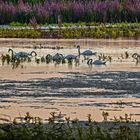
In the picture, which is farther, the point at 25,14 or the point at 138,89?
the point at 25,14

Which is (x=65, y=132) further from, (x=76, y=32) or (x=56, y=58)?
(x=76, y=32)

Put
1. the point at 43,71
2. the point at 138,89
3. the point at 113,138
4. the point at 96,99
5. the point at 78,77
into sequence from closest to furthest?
the point at 113,138, the point at 96,99, the point at 138,89, the point at 78,77, the point at 43,71

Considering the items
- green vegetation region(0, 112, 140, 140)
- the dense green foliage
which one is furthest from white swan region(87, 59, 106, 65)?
the dense green foliage

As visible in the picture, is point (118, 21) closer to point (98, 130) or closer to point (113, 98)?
point (113, 98)

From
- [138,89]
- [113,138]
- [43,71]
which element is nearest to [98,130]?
[113,138]

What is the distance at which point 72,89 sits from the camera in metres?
11.7

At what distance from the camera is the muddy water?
975 cm

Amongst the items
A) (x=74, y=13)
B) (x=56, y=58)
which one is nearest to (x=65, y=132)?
(x=56, y=58)

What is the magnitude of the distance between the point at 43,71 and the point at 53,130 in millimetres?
6557

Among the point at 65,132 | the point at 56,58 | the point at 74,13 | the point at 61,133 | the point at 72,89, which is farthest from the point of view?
the point at 74,13

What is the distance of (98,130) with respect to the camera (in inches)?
290

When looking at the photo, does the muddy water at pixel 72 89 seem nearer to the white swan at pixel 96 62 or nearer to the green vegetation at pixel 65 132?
the white swan at pixel 96 62

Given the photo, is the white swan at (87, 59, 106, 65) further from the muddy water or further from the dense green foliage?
the dense green foliage

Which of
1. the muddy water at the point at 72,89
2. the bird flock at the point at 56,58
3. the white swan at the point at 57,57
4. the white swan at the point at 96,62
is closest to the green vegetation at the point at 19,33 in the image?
the muddy water at the point at 72,89
